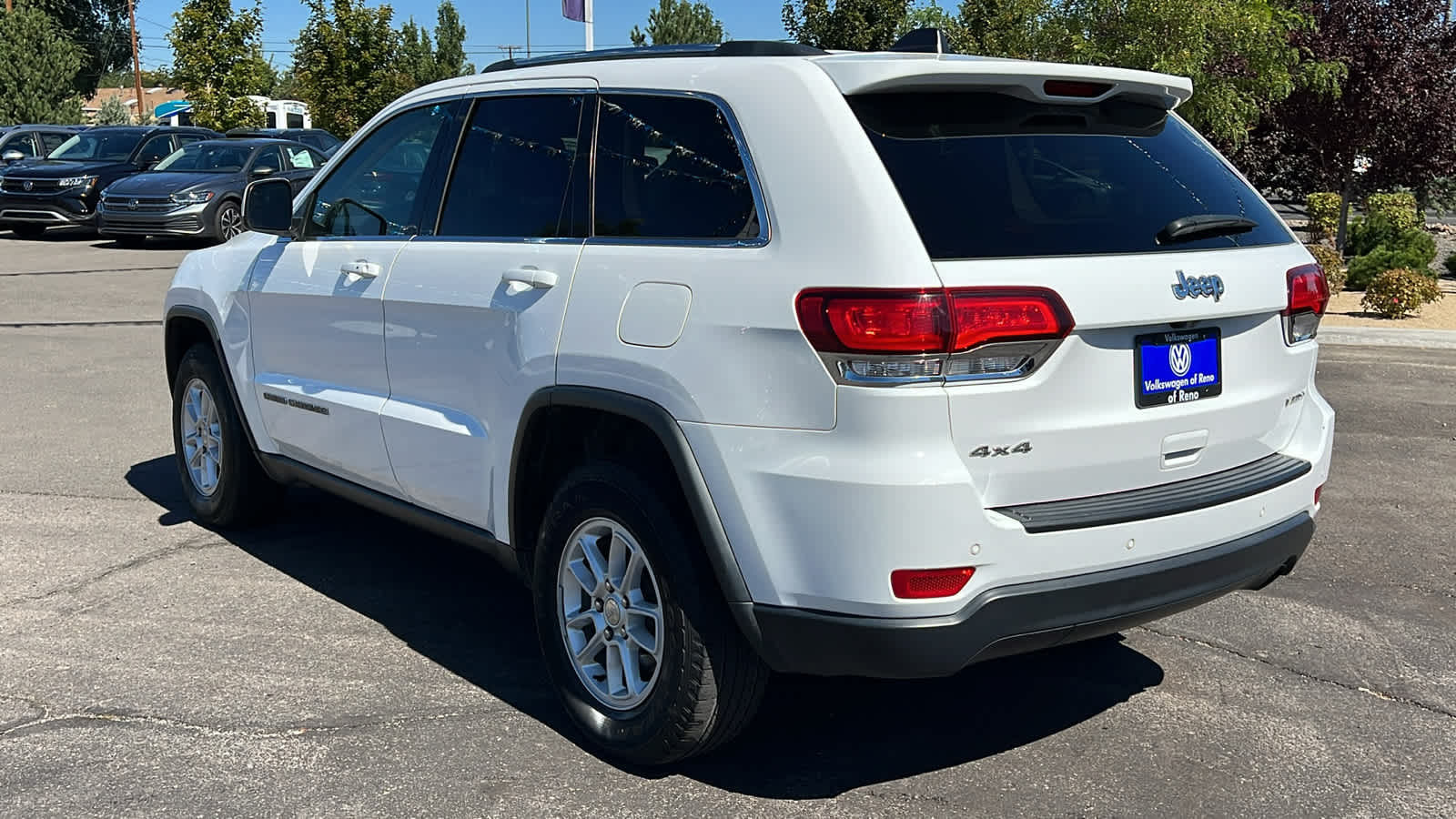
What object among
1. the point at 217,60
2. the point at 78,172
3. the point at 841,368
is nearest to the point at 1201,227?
the point at 841,368

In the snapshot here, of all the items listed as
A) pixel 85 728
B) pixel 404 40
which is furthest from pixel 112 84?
pixel 85 728

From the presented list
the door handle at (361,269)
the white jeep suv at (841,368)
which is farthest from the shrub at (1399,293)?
the door handle at (361,269)

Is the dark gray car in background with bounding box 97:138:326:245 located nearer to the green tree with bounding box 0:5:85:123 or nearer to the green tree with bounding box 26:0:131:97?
the green tree with bounding box 0:5:85:123

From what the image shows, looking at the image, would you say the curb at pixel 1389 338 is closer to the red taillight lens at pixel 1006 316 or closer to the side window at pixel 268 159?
the red taillight lens at pixel 1006 316

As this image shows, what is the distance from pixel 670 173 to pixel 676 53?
442 millimetres

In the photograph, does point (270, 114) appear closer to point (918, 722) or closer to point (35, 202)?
point (35, 202)

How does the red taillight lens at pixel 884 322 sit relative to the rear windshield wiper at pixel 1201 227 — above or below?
below

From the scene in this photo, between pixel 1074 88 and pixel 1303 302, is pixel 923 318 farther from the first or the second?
pixel 1303 302

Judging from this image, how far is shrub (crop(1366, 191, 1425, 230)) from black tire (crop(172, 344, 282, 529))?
53.9ft

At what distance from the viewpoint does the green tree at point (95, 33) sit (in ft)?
207

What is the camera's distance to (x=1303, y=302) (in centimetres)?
392

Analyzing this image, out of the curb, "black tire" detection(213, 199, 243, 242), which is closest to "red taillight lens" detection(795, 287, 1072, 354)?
the curb

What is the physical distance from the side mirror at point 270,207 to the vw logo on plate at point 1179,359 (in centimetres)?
335

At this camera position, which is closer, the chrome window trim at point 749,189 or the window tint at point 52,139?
the chrome window trim at point 749,189
